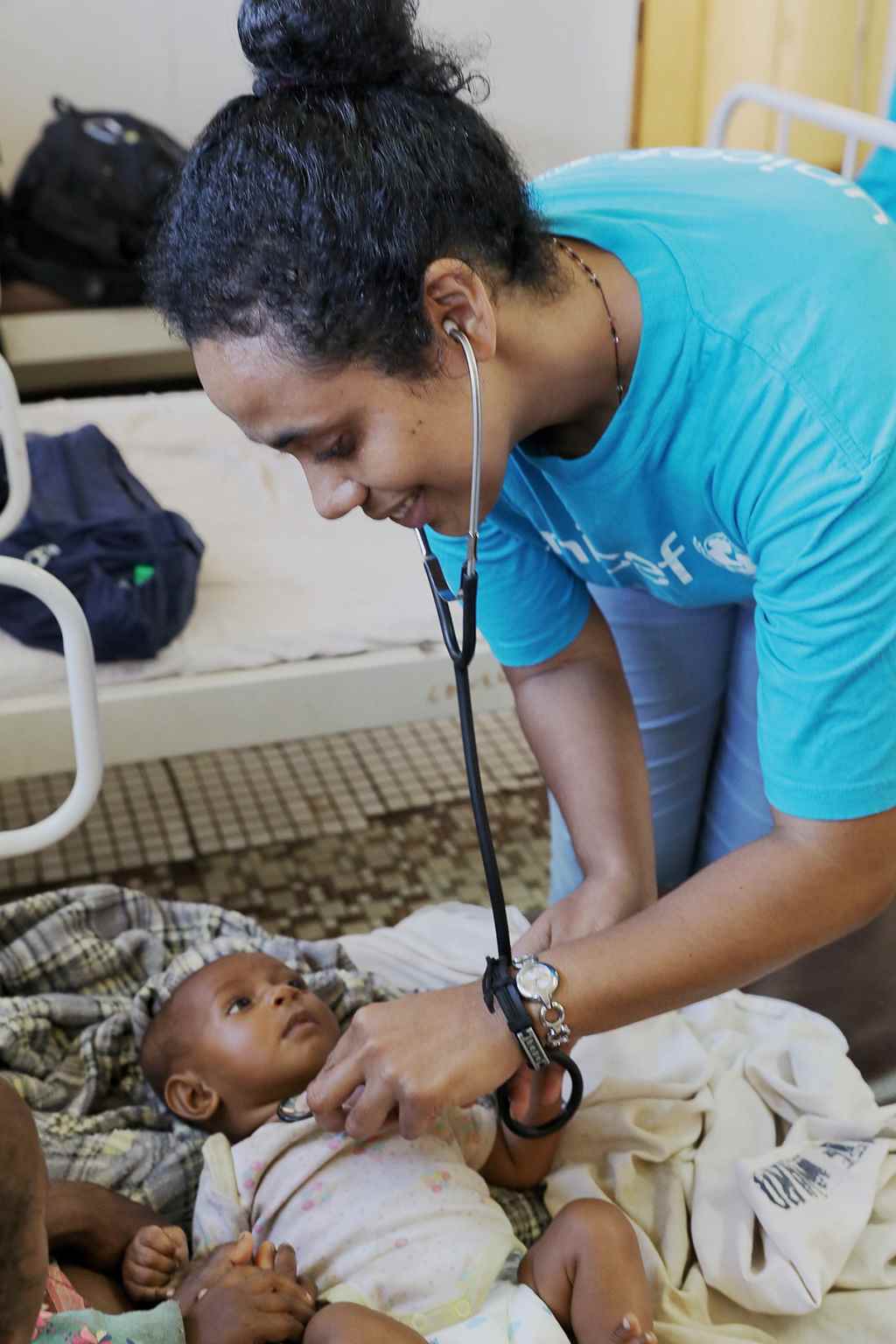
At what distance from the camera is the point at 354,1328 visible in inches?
42.9

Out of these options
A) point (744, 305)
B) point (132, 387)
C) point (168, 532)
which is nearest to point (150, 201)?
point (132, 387)

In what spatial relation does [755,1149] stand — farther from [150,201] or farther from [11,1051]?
[150,201]

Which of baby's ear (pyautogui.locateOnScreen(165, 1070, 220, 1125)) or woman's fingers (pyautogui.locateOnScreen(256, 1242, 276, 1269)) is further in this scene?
baby's ear (pyautogui.locateOnScreen(165, 1070, 220, 1125))

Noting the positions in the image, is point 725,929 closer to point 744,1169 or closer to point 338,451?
point 744,1169

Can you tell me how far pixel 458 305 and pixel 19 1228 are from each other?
62 centimetres

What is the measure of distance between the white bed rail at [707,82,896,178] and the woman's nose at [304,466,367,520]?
0.98 m

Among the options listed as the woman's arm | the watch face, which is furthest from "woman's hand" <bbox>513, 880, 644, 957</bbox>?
the watch face

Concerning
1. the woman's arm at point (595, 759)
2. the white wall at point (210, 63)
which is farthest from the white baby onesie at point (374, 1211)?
the white wall at point (210, 63)

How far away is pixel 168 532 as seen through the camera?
2.13 metres

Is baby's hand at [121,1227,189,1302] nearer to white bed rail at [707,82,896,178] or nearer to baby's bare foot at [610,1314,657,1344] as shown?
baby's bare foot at [610,1314,657,1344]

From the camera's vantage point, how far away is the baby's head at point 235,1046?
1.39 metres

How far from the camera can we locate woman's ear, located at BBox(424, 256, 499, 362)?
0.93 meters

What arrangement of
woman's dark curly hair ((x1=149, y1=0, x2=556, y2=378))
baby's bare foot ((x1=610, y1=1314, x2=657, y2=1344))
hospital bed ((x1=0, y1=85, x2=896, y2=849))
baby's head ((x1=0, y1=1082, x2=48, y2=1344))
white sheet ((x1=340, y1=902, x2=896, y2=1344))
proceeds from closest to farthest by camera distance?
baby's head ((x1=0, y1=1082, x2=48, y2=1344)), woman's dark curly hair ((x1=149, y1=0, x2=556, y2=378)), baby's bare foot ((x1=610, y1=1314, x2=657, y2=1344)), white sheet ((x1=340, y1=902, x2=896, y2=1344)), hospital bed ((x1=0, y1=85, x2=896, y2=849))

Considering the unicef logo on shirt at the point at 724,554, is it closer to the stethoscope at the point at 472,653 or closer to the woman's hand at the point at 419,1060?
the stethoscope at the point at 472,653
